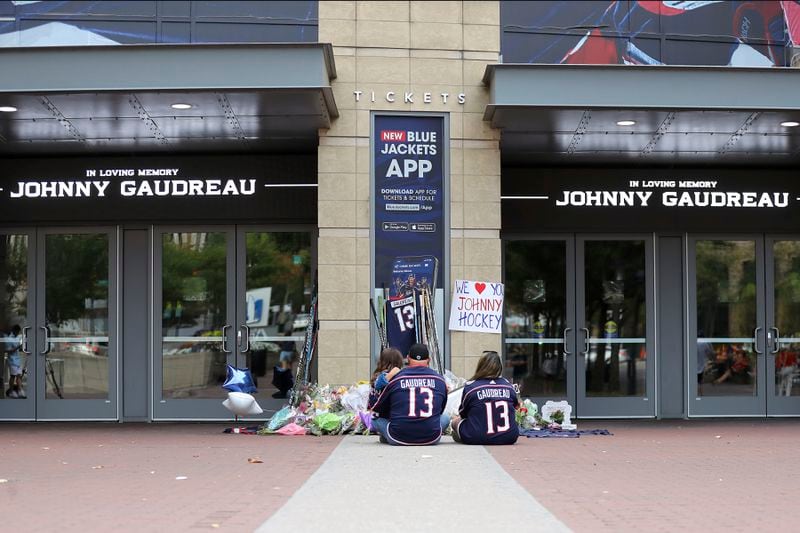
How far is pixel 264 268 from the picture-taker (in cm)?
1488

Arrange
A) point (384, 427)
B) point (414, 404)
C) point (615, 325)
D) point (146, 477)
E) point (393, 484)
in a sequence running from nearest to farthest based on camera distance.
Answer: point (393, 484) → point (146, 477) → point (414, 404) → point (384, 427) → point (615, 325)

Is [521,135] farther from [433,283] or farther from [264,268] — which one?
[264,268]

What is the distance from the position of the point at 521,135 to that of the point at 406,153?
1551 mm

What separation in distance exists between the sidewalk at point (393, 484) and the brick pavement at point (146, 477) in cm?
2

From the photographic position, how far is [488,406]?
11023 mm

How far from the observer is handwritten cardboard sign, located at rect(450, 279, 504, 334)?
44.4ft

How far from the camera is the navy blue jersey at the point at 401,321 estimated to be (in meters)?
13.5

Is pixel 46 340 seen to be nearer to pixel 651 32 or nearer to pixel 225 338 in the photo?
pixel 225 338

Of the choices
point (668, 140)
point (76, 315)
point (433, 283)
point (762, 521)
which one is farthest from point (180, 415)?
point (762, 521)

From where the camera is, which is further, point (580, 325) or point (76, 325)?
point (580, 325)

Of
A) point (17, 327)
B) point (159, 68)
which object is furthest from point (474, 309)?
point (17, 327)

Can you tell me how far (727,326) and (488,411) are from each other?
19.7ft

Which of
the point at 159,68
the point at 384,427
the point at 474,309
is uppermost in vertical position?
the point at 159,68

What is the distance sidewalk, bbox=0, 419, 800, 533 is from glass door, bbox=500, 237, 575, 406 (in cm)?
270
